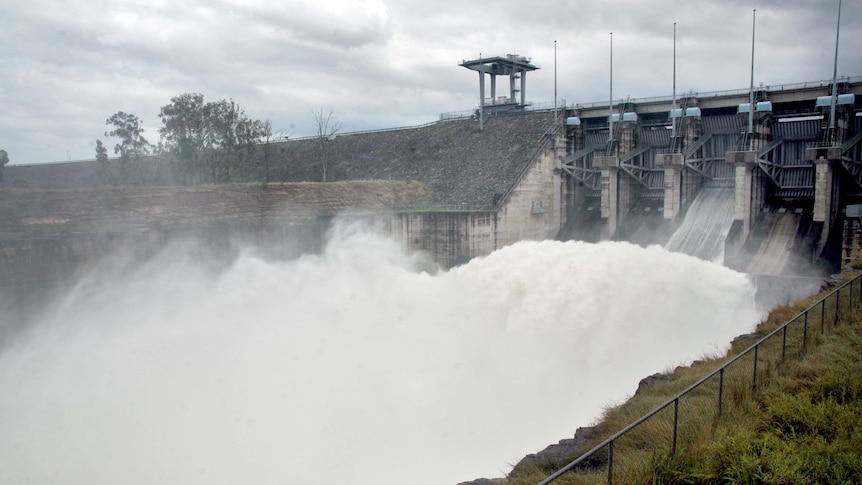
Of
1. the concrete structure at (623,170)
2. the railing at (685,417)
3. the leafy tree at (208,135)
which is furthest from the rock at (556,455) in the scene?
the leafy tree at (208,135)

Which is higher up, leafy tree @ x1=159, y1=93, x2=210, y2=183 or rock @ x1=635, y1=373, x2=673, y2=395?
leafy tree @ x1=159, y1=93, x2=210, y2=183

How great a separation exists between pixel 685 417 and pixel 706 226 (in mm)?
20774

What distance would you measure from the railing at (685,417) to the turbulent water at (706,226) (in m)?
14.6

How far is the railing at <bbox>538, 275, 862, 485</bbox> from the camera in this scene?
23.9 feet

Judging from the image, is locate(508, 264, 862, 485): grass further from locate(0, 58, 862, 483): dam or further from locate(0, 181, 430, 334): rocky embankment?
locate(0, 181, 430, 334): rocky embankment

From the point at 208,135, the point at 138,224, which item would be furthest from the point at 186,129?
the point at 138,224

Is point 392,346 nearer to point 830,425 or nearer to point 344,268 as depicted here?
point 344,268

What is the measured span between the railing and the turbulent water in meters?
14.6

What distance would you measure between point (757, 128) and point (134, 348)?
25.1 m

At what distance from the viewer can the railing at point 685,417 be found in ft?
23.9

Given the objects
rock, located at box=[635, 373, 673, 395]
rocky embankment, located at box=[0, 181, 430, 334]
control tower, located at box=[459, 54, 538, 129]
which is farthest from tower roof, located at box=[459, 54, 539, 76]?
rock, located at box=[635, 373, 673, 395]

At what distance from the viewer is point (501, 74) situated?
40.1 m

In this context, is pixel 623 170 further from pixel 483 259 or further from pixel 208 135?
pixel 208 135

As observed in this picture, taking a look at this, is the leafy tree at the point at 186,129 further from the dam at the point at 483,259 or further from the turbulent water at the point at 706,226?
the turbulent water at the point at 706,226
